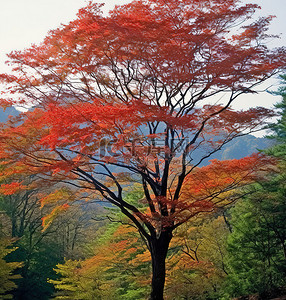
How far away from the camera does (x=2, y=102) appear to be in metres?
8.25

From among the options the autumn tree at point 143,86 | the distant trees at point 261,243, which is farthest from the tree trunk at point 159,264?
the distant trees at point 261,243

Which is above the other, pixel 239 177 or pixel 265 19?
pixel 265 19

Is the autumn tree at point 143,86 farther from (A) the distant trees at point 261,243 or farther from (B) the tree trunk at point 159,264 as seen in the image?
(A) the distant trees at point 261,243

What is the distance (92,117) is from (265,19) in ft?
15.2

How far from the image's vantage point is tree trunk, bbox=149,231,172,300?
299 inches

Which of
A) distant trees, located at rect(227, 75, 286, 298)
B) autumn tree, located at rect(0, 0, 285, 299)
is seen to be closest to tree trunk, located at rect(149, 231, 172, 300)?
autumn tree, located at rect(0, 0, 285, 299)

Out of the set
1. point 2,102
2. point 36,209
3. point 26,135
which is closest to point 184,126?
point 26,135

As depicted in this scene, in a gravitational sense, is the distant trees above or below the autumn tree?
below

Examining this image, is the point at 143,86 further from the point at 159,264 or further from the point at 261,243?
the point at 261,243

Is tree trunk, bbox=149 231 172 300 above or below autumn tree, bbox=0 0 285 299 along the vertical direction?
below

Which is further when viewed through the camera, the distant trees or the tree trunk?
the distant trees

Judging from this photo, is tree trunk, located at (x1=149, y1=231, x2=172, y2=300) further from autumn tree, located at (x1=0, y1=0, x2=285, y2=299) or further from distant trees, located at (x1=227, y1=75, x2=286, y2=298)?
distant trees, located at (x1=227, y1=75, x2=286, y2=298)

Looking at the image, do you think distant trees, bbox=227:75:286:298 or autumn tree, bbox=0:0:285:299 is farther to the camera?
distant trees, bbox=227:75:286:298

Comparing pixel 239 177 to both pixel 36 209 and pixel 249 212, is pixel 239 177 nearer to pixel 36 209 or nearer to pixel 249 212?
pixel 249 212
